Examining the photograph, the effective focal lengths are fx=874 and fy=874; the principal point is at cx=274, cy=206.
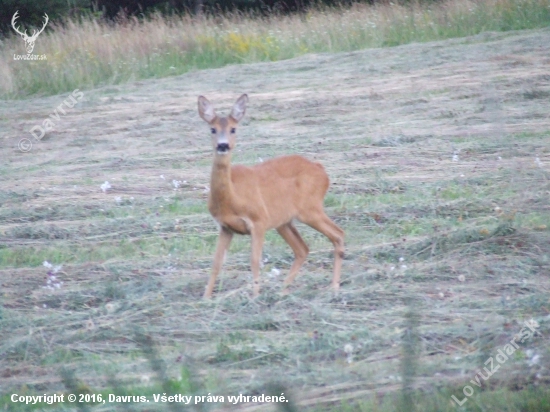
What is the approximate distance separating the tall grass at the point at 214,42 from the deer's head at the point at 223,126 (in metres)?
12.2

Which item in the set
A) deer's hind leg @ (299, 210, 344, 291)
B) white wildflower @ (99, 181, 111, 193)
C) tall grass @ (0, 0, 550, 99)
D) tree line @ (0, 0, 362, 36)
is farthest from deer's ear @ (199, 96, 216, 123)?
tree line @ (0, 0, 362, 36)

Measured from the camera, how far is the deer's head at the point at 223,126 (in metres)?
6.27

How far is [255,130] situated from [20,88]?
7800 mm

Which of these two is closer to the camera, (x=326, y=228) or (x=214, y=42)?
(x=326, y=228)

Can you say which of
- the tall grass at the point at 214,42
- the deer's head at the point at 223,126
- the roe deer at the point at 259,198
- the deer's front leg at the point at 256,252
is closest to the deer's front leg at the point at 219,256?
the roe deer at the point at 259,198

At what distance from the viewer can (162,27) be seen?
2081 cm

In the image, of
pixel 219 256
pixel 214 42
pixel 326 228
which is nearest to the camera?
pixel 219 256

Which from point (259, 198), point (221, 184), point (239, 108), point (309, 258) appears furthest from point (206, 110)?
point (309, 258)

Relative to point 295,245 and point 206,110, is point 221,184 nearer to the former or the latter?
point 206,110

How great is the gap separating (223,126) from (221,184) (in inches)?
16.8

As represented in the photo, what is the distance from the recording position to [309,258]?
7238 millimetres

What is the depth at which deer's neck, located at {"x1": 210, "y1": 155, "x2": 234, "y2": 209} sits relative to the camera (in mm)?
6344

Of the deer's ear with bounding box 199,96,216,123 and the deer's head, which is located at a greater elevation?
the deer's ear with bounding box 199,96,216,123

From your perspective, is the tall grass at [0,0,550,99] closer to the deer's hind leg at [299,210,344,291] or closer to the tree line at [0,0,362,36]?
the tree line at [0,0,362,36]
